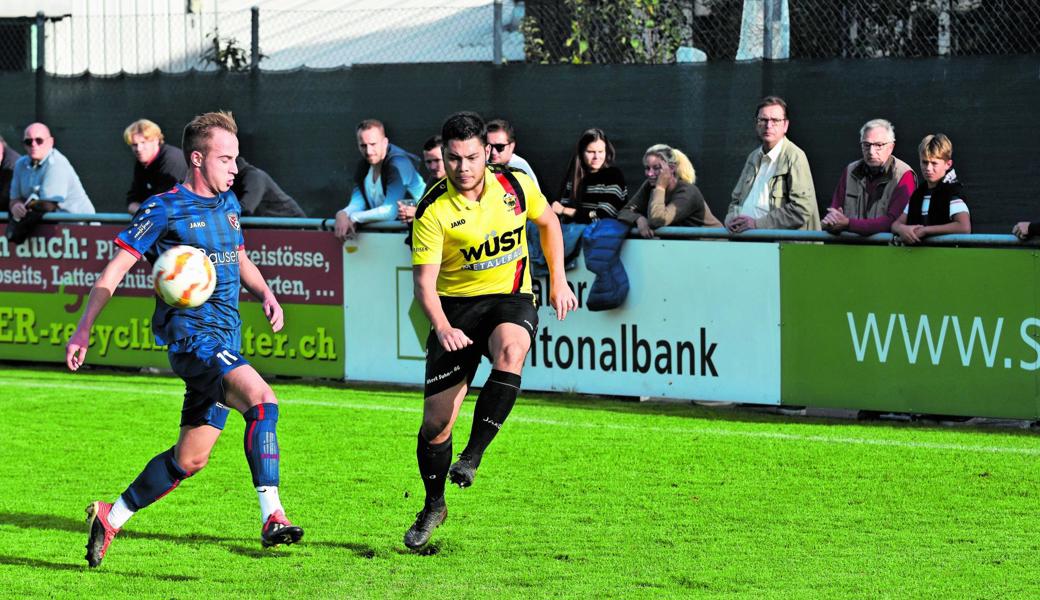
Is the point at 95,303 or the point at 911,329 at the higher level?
the point at 95,303

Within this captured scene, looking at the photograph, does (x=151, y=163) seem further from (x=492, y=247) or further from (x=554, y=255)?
(x=492, y=247)

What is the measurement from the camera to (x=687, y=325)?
11.6m

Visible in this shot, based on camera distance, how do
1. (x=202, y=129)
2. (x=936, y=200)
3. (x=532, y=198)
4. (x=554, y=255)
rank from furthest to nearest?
(x=936, y=200), (x=554, y=255), (x=532, y=198), (x=202, y=129)

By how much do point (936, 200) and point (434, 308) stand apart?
15.6 feet

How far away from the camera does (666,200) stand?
11914 millimetres

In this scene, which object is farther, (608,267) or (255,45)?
(255,45)

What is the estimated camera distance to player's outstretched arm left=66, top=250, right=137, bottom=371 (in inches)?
267

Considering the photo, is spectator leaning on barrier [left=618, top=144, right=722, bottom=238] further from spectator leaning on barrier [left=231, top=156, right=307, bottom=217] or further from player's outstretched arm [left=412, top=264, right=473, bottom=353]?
player's outstretched arm [left=412, top=264, right=473, bottom=353]

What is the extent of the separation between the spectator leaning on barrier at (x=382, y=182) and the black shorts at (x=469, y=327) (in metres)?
5.30

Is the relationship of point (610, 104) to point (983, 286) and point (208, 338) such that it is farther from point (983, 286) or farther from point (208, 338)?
point (208, 338)

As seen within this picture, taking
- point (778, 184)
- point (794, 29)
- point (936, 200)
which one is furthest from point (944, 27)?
point (936, 200)

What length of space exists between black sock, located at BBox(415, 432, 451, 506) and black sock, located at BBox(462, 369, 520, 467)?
297 mm

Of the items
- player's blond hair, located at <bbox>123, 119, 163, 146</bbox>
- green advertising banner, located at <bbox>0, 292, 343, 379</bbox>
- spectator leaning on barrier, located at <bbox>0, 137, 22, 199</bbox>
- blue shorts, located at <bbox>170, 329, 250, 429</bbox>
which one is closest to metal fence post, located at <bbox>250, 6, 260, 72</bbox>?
spectator leaning on barrier, located at <bbox>0, 137, 22, 199</bbox>

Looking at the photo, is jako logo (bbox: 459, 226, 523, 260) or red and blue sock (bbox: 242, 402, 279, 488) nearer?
red and blue sock (bbox: 242, 402, 279, 488)
